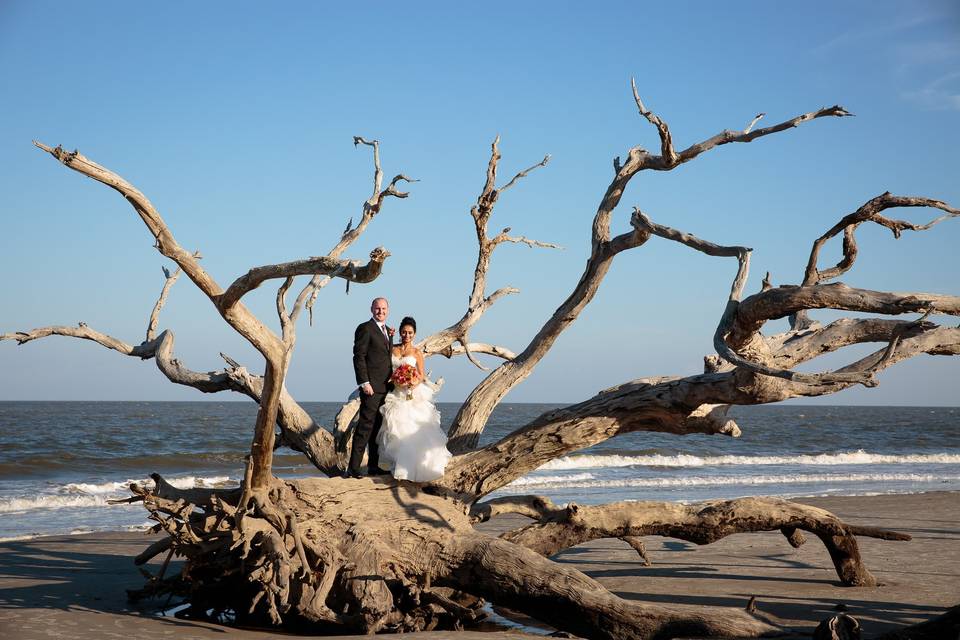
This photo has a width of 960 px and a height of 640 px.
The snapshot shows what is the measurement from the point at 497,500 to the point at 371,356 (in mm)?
1780

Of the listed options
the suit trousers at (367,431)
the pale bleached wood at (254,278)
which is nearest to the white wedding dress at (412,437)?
the suit trousers at (367,431)

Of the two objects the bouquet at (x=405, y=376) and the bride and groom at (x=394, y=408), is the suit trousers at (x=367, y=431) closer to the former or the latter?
the bride and groom at (x=394, y=408)

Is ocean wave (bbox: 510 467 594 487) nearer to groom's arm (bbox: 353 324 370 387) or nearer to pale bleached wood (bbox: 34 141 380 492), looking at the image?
groom's arm (bbox: 353 324 370 387)

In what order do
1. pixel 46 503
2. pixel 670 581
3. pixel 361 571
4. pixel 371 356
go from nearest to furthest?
1. pixel 361 571
2. pixel 371 356
3. pixel 670 581
4. pixel 46 503

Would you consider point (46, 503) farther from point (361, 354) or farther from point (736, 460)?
point (736, 460)

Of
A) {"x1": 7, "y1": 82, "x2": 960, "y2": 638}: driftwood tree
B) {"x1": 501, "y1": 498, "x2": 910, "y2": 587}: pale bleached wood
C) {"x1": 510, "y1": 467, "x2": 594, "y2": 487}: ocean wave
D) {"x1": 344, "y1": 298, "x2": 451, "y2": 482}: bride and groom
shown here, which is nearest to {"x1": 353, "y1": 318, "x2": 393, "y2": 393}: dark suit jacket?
{"x1": 344, "y1": 298, "x2": 451, "y2": 482}: bride and groom

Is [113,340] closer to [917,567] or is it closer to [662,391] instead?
[662,391]

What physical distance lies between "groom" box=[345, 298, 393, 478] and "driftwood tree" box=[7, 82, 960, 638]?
19.8 inches

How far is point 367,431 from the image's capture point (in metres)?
8.09

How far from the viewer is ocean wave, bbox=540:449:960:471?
92.2ft

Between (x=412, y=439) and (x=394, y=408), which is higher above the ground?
(x=394, y=408)

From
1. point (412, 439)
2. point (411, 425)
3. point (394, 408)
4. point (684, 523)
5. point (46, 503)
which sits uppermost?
point (394, 408)

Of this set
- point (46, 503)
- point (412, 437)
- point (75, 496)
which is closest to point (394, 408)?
point (412, 437)

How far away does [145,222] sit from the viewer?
5852mm
